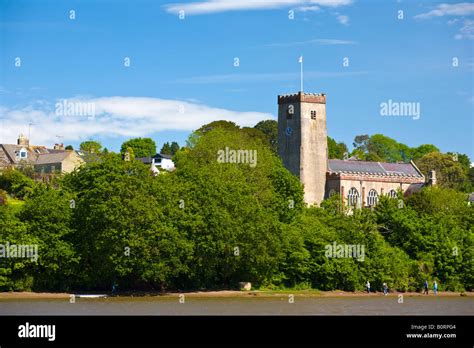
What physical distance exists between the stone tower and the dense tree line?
24260 millimetres

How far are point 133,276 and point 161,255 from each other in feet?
9.33

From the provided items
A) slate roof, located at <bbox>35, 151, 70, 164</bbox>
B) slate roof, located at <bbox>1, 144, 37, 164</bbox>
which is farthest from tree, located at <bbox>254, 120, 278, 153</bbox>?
slate roof, located at <bbox>1, 144, 37, 164</bbox>

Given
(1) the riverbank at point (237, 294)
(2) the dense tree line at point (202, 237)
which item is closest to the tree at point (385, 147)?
(2) the dense tree line at point (202, 237)

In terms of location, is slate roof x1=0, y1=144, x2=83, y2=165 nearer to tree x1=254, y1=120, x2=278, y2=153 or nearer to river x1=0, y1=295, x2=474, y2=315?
tree x1=254, y1=120, x2=278, y2=153

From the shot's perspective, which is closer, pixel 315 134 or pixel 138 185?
pixel 138 185

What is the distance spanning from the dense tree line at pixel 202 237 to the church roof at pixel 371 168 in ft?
96.9

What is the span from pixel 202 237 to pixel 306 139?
4277 centimetres

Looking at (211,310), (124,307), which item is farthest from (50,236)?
(211,310)

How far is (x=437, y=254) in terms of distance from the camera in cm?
7738

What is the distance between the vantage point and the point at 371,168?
374ft

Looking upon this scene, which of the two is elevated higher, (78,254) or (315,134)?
(315,134)

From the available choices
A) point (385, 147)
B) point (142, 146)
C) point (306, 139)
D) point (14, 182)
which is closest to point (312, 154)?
point (306, 139)

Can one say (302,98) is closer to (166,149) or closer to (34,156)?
(34,156)
